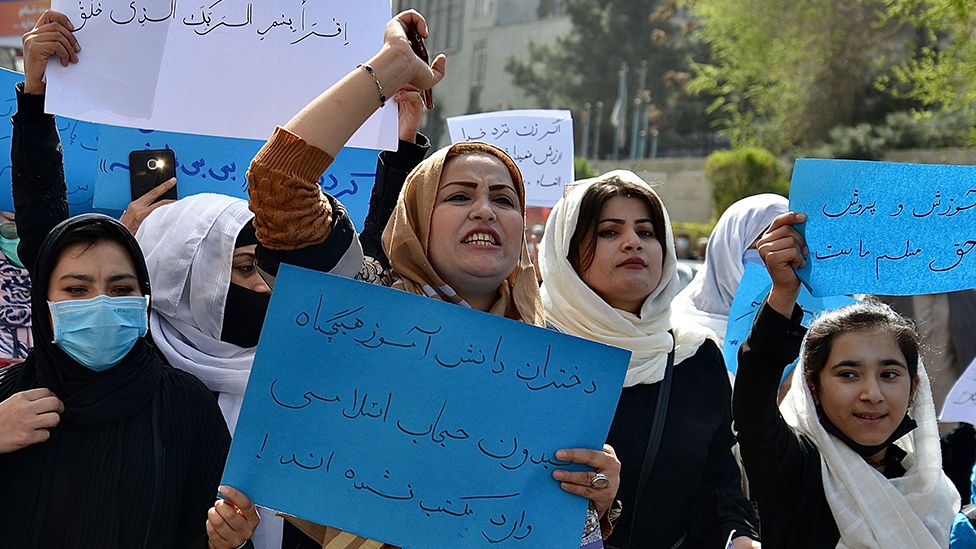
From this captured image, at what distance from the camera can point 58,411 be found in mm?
2133

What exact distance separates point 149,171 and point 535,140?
6.80 ft

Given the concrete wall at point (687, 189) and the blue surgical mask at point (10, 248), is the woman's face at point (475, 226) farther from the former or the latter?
the concrete wall at point (687, 189)

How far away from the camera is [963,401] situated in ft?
10.2

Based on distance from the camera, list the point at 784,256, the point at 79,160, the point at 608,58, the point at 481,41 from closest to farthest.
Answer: the point at 784,256 → the point at 79,160 → the point at 608,58 → the point at 481,41

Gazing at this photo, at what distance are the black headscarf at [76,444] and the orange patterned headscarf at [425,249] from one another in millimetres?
632

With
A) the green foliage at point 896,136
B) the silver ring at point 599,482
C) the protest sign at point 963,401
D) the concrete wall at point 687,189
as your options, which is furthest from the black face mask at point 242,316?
the concrete wall at point 687,189

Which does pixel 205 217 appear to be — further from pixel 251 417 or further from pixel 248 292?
pixel 251 417

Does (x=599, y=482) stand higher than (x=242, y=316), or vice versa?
(x=242, y=316)

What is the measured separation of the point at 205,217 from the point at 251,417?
3.53ft

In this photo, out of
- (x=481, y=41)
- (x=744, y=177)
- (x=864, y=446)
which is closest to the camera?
(x=864, y=446)

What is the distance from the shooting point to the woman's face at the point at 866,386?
2434 mm

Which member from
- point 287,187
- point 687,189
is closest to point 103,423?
point 287,187

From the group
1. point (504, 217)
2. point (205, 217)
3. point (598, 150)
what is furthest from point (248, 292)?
point (598, 150)

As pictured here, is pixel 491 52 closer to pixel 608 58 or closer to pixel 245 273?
pixel 608 58
